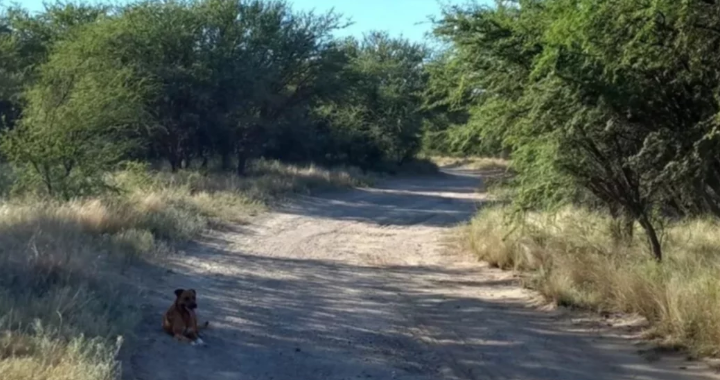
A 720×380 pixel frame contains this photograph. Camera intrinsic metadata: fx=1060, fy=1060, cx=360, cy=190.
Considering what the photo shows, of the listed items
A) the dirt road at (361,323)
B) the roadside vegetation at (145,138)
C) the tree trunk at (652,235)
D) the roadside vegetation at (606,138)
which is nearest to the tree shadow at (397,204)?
the roadside vegetation at (145,138)

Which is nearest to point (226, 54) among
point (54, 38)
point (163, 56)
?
point (163, 56)

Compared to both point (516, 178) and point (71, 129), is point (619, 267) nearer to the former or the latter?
A: point (516, 178)

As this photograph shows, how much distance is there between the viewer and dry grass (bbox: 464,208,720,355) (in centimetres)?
1040

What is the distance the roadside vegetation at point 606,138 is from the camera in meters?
10.4

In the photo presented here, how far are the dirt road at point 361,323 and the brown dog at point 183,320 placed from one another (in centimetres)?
14

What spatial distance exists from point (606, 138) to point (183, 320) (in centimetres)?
542

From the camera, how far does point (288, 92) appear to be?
133ft

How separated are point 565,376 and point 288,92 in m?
31.8

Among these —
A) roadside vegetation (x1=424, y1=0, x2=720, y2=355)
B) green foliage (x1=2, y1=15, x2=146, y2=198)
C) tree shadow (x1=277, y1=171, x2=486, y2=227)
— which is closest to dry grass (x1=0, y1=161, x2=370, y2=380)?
green foliage (x1=2, y1=15, x2=146, y2=198)

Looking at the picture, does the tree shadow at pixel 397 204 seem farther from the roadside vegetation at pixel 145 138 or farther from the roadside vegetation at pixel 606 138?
the roadside vegetation at pixel 606 138

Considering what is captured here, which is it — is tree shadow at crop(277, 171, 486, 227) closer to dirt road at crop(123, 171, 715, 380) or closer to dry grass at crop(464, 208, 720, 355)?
dirt road at crop(123, 171, 715, 380)

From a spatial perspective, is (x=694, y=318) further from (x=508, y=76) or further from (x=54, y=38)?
(x=54, y=38)

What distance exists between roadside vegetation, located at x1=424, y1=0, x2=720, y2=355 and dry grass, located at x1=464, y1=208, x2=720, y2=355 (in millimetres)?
24

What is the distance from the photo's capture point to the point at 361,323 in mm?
11734
